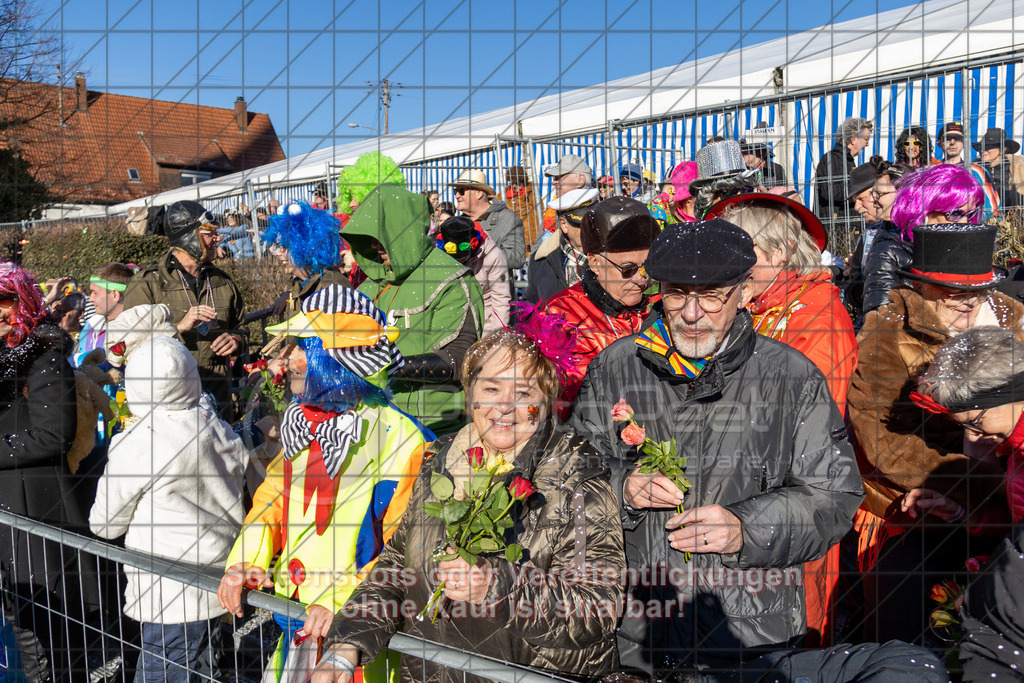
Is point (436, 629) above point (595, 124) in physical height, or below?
below

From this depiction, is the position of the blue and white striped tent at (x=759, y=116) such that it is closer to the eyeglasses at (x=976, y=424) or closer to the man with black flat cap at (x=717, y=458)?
the man with black flat cap at (x=717, y=458)

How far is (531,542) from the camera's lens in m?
1.60

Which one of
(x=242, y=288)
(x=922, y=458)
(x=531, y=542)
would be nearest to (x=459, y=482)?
(x=531, y=542)

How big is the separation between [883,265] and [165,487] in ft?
8.11

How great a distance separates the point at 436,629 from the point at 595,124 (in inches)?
86.9

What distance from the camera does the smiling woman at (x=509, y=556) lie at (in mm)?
1514

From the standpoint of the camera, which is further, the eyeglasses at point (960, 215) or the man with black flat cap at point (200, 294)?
the man with black flat cap at point (200, 294)

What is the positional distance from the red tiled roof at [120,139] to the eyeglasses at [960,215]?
2.04m

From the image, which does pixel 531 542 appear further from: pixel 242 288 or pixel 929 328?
pixel 242 288

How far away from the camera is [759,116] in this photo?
3.55 m

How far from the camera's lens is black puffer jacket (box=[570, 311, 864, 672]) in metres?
1.68

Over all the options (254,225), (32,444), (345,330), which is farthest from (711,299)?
(254,225)

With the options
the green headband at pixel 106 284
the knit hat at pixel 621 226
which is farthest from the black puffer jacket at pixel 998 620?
the green headband at pixel 106 284

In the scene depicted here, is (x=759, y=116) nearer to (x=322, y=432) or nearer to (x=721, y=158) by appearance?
(x=721, y=158)
